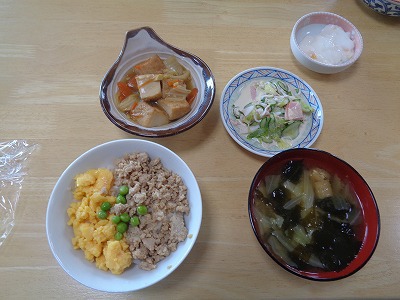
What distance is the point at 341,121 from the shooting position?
163 centimetres

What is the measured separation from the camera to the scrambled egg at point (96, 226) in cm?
116

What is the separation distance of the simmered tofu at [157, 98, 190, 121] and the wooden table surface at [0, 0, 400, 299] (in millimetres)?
115

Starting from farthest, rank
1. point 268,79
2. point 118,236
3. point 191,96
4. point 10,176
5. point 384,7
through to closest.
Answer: point 384,7 → point 268,79 → point 191,96 → point 10,176 → point 118,236

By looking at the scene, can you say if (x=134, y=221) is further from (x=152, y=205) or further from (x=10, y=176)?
(x=10, y=176)

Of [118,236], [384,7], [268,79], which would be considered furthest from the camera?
[384,7]

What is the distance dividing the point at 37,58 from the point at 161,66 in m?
0.66

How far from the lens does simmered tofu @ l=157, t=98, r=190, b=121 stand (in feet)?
4.76

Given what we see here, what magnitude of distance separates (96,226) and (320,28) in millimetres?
1575

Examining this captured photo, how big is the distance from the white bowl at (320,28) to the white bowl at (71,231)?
92cm

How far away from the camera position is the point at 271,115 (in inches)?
61.6

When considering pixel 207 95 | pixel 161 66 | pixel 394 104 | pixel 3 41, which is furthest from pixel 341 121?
pixel 3 41

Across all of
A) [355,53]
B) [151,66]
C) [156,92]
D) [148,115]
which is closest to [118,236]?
[148,115]

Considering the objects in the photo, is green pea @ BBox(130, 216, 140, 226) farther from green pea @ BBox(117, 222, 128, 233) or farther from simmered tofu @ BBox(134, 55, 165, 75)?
simmered tofu @ BBox(134, 55, 165, 75)

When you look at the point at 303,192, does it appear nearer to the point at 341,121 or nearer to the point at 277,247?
the point at 277,247
